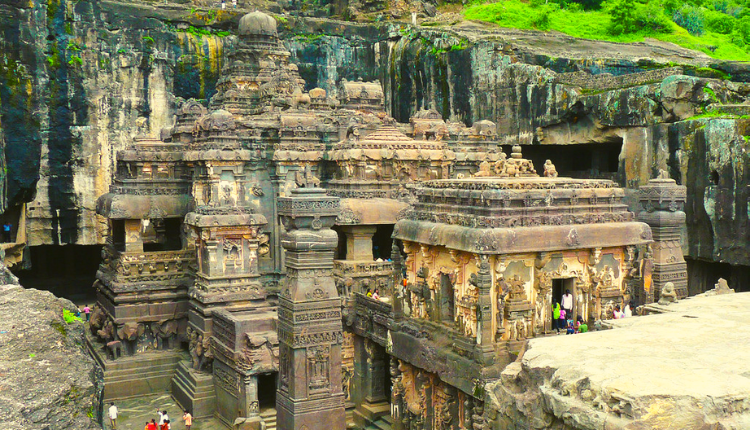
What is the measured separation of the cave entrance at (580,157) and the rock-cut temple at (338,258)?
498cm

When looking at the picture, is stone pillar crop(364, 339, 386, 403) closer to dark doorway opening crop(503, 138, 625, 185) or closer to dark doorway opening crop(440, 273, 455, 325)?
dark doorway opening crop(440, 273, 455, 325)

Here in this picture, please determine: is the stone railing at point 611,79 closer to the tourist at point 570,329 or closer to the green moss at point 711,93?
the green moss at point 711,93

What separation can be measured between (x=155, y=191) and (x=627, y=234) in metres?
13.4

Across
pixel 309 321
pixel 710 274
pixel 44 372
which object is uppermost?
pixel 44 372

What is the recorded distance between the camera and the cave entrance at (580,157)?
2547 centimetres

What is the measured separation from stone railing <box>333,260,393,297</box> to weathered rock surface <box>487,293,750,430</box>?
926 centimetres

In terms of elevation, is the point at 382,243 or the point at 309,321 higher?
the point at 382,243

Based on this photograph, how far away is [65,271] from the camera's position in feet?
97.8

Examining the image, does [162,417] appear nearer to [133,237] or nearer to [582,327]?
[133,237]

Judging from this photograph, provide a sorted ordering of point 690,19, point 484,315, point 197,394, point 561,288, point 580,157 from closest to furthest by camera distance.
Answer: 1. point 484,315
2. point 561,288
3. point 197,394
4. point 580,157
5. point 690,19

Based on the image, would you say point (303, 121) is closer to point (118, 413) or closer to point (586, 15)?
point (118, 413)

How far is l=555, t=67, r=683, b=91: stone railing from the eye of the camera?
21109 millimetres

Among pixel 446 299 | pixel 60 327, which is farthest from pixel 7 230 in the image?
pixel 60 327

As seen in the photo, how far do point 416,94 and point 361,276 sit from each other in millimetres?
15061
